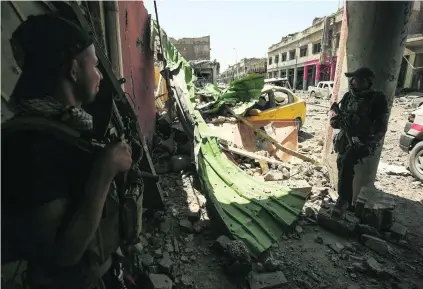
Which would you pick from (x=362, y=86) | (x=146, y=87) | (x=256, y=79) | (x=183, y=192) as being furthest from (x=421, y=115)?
(x=146, y=87)

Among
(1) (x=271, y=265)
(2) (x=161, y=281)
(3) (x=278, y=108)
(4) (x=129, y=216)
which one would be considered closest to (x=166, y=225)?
(2) (x=161, y=281)

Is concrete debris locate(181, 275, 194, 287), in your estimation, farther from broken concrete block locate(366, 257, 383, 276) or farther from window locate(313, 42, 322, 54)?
window locate(313, 42, 322, 54)

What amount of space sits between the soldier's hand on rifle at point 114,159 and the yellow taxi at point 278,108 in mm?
6204

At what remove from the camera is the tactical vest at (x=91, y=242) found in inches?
31.3


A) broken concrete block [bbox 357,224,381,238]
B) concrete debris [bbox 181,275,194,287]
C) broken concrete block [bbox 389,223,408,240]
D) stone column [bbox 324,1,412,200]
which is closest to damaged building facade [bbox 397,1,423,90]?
stone column [bbox 324,1,412,200]

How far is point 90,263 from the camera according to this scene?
1.02 m

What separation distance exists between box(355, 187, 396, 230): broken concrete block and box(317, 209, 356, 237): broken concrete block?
283 mm

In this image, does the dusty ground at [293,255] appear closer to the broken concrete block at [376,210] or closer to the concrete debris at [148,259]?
the concrete debris at [148,259]

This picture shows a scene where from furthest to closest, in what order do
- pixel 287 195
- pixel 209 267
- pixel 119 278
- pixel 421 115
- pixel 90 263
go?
pixel 421 115, pixel 287 195, pixel 209 267, pixel 119 278, pixel 90 263

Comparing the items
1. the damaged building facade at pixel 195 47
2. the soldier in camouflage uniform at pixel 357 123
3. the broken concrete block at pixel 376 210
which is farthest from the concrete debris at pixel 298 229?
the damaged building facade at pixel 195 47

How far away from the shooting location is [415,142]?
5180 millimetres

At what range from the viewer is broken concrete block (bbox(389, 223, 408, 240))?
129 inches

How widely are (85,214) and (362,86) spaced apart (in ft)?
12.1

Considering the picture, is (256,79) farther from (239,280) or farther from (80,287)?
(80,287)
